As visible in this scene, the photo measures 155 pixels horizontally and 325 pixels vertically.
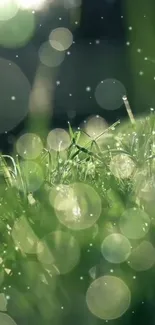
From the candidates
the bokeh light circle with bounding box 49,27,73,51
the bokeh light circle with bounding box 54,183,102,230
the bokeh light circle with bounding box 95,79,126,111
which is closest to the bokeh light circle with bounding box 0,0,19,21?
the bokeh light circle with bounding box 49,27,73,51

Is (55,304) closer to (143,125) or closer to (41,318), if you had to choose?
(41,318)

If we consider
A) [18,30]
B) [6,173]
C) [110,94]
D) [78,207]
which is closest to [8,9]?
[18,30]

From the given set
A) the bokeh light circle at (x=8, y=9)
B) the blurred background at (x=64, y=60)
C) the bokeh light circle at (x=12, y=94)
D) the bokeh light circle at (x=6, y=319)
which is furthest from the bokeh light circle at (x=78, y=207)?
the bokeh light circle at (x=8, y=9)

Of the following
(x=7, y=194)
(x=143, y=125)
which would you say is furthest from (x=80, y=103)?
(x=7, y=194)

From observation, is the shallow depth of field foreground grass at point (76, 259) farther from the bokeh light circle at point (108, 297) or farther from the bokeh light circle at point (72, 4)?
the bokeh light circle at point (72, 4)

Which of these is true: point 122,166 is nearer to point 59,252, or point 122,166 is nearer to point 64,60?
point 59,252

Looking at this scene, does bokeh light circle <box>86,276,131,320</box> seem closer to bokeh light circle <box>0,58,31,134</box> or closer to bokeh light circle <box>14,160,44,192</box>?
bokeh light circle <box>14,160,44,192</box>
